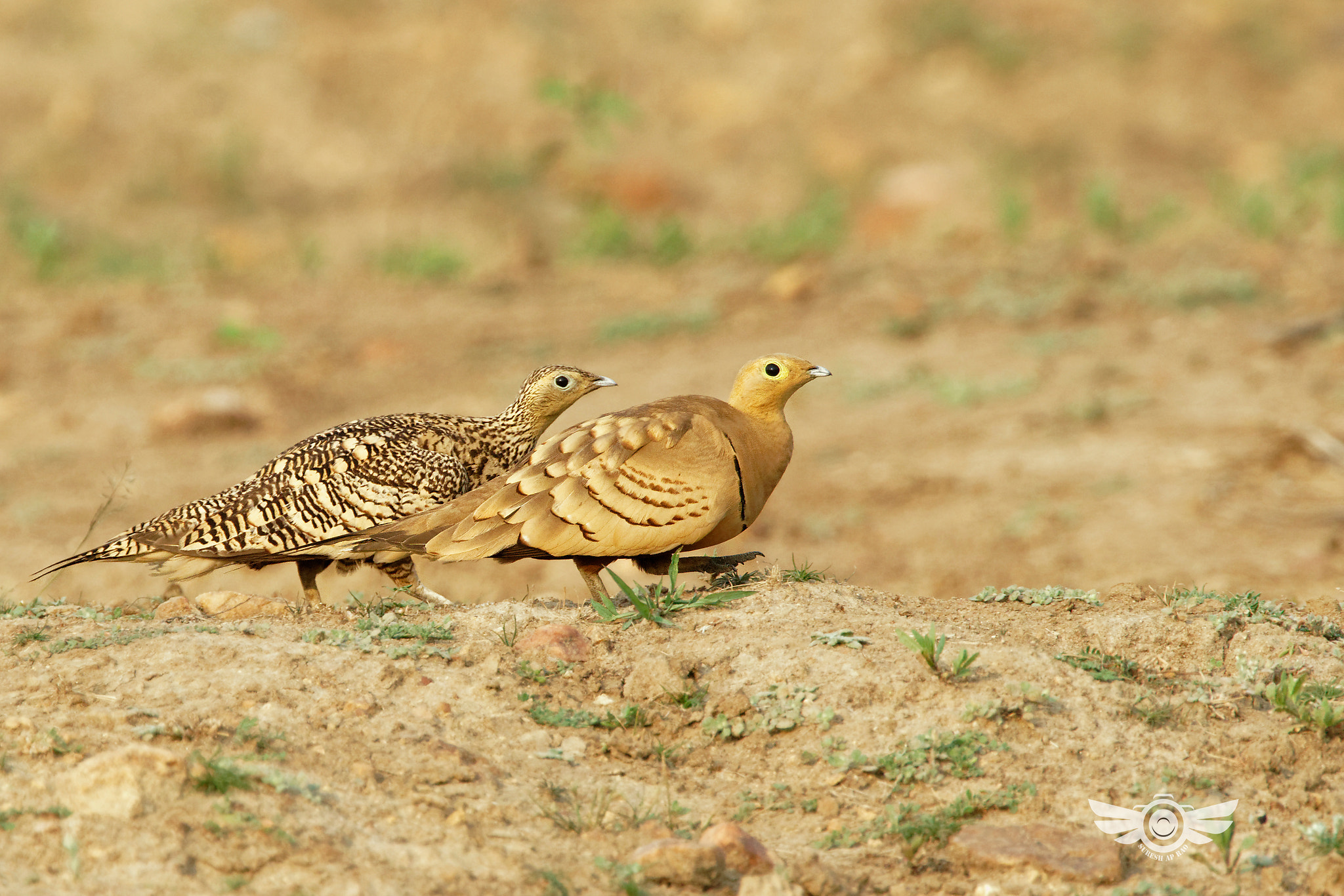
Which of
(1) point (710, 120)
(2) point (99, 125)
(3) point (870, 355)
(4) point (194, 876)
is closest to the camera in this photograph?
(4) point (194, 876)

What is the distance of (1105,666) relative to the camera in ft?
15.3

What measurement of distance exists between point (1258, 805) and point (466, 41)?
18712mm

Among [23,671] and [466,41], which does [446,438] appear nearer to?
[23,671]

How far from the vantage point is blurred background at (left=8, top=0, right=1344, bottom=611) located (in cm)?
934

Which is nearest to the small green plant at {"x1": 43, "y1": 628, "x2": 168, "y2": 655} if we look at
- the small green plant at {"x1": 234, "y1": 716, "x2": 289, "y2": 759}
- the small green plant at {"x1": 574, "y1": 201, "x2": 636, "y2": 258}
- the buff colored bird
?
the small green plant at {"x1": 234, "y1": 716, "x2": 289, "y2": 759}

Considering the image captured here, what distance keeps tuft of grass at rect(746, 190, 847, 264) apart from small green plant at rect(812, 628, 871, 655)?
10.3 m

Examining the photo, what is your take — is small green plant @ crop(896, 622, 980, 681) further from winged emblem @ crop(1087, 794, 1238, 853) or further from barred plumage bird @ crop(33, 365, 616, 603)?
barred plumage bird @ crop(33, 365, 616, 603)

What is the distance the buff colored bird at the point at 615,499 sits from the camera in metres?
4.98

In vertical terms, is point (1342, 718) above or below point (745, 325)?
below

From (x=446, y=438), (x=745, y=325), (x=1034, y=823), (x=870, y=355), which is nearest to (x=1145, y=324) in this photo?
(x=870, y=355)

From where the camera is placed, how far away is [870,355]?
39.5ft

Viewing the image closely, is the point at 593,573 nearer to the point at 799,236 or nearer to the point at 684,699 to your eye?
the point at 684,699

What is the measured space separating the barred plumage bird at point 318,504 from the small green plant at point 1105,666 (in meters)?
2.38

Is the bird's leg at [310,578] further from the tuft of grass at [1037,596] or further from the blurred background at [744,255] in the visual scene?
the tuft of grass at [1037,596]
